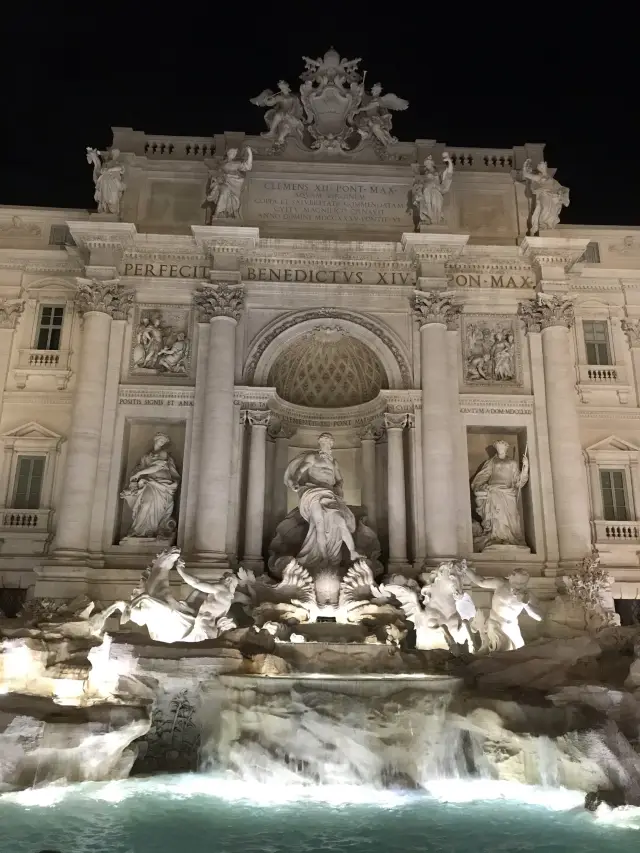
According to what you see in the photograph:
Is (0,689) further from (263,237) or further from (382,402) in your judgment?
(263,237)

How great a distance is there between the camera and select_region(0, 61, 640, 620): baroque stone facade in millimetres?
19891

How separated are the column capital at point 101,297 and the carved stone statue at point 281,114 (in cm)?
664

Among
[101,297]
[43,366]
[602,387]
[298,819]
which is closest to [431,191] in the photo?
[602,387]

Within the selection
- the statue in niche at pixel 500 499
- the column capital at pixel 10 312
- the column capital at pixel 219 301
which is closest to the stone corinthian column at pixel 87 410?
the column capital at pixel 219 301

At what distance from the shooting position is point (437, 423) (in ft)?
66.5

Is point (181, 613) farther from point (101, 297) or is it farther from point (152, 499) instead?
point (101, 297)

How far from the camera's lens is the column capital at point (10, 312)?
22344 mm

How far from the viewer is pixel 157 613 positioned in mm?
15203

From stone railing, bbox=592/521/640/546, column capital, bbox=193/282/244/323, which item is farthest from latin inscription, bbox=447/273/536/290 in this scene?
stone railing, bbox=592/521/640/546

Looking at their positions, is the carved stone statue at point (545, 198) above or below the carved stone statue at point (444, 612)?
above

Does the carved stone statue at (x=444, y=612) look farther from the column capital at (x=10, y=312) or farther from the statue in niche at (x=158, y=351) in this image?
the column capital at (x=10, y=312)

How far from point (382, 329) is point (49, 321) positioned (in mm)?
9884

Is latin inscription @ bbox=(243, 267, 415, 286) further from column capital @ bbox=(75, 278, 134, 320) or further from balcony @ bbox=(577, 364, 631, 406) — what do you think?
balcony @ bbox=(577, 364, 631, 406)

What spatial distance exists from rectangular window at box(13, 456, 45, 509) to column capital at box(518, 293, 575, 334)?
1437 cm
